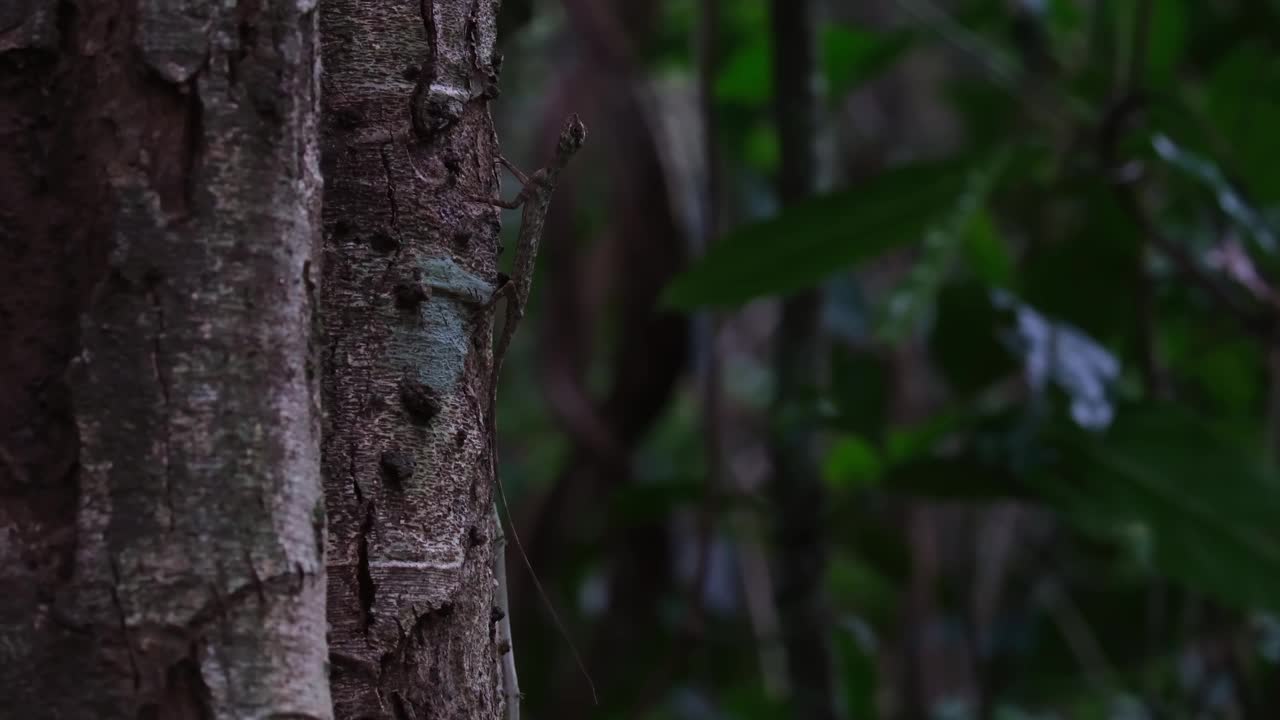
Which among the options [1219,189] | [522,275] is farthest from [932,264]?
[522,275]

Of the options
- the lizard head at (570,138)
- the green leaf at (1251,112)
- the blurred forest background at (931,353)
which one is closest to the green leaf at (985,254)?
the blurred forest background at (931,353)

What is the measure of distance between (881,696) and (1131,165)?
3276 mm

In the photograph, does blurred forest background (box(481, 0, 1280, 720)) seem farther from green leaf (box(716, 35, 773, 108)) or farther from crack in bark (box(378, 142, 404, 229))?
crack in bark (box(378, 142, 404, 229))

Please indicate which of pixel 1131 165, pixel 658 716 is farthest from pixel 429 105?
pixel 658 716

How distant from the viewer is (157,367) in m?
0.71

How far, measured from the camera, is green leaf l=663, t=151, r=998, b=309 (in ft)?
6.76

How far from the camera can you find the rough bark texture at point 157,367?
693mm

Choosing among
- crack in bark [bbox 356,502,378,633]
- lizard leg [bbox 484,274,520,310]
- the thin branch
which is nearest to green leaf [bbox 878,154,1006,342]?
lizard leg [bbox 484,274,520,310]

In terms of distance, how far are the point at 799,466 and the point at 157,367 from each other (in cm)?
176

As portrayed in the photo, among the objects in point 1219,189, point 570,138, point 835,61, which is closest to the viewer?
point 570,138

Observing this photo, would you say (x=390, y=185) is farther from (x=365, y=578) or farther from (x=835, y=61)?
(x=835, y=61)

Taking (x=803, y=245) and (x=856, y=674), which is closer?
(x=803, y=245)

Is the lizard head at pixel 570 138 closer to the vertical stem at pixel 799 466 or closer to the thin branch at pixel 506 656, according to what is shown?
the thin branch at pixel 506 656

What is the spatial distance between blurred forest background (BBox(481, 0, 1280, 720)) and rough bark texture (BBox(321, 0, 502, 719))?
0.59m
